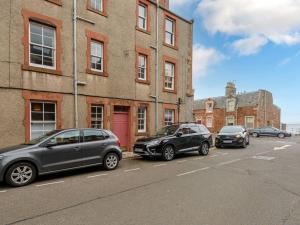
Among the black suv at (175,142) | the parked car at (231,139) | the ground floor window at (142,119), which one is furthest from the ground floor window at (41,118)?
the parked car at (231,139)

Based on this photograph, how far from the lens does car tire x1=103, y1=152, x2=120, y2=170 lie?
388 inches

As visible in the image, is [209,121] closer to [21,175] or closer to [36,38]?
[36,38]

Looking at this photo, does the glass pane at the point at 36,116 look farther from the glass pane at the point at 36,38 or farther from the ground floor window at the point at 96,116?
the glass pane at the point at 36,38

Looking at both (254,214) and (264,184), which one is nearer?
(254,214)

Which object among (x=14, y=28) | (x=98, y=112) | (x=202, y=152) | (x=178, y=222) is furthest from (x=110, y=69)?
(x=178, y=222)

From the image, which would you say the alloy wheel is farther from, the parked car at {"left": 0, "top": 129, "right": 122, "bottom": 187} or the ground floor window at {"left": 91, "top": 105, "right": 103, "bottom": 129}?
the ground floor window at {"left": 91, "top": 105, "right": 103, "bottom": 129}

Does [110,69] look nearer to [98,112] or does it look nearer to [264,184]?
[98,112]

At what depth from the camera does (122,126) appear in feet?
51.3

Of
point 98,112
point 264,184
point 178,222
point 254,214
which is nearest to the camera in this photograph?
point 178,222

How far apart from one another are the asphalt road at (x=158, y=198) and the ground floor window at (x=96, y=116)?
15.3 ft

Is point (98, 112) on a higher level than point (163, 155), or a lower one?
higher

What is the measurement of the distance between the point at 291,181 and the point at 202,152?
21.2 ft

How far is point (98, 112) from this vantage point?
14273mm

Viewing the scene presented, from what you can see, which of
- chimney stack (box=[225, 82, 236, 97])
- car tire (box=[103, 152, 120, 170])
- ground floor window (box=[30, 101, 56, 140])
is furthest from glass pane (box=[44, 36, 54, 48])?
chimney stack (box=[225, 82, 236, 97])
